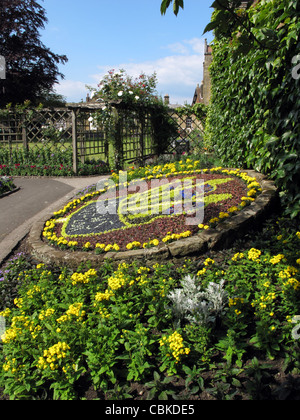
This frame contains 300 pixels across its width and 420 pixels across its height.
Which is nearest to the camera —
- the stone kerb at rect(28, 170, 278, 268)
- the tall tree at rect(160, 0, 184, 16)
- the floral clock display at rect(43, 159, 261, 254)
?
the tall tree at rect(160, 0, 184, 16)

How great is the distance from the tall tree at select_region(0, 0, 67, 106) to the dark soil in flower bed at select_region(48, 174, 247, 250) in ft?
66.8

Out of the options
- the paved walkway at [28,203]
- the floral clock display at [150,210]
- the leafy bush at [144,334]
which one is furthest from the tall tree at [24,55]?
the leafy bush at [144,334]

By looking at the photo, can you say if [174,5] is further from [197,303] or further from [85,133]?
[85,133]

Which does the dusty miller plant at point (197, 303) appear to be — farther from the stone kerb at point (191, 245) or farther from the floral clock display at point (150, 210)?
the floral clock display at point (150, 210)

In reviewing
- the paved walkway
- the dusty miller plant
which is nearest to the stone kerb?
the dusty miller plant

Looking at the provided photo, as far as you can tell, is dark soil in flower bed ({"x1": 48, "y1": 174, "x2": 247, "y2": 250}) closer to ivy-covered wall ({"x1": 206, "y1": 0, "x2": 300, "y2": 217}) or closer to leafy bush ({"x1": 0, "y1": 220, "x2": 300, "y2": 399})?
ivy-covered wall ({"x1": 206, "y1": 0, "x2": 300, "y2": 217})

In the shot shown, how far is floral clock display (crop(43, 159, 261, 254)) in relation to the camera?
13.4ft

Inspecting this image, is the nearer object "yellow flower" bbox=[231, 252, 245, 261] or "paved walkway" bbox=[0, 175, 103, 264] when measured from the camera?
"yellow flower" bbox=[231, 252, 245, 261]

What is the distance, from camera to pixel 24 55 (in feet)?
73.2

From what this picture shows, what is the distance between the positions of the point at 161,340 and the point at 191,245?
1.47 m

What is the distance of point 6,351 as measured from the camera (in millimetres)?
2354

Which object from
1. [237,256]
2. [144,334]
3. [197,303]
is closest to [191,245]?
[237,256]

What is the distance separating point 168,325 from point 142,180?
14.8 feet

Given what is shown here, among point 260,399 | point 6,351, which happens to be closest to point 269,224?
point 260,399
